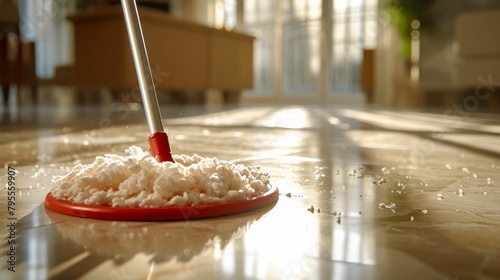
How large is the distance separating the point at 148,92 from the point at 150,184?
18 centimetres

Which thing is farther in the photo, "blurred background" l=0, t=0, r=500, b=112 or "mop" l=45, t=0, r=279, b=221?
"blurred background" l=0, t=0, r=500, b=112

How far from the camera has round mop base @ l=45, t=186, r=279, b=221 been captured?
66 centimetres

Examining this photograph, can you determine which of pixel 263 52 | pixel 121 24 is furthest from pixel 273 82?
pixel 121 24

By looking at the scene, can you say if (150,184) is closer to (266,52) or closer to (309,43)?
(309,43)

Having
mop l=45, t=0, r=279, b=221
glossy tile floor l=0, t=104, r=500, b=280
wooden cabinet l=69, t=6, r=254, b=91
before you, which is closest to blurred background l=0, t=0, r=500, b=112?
wooden cabinet l=69, t=6, r=254, b=91

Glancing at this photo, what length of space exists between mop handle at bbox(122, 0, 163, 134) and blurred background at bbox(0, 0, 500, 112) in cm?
408

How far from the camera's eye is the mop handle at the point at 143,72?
0.83 m

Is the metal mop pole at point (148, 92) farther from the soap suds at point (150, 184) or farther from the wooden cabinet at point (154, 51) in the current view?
the wooden cabinet at point (154, 51)

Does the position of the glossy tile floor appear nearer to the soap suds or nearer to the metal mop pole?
the soap suds

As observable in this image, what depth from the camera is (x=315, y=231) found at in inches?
24.6

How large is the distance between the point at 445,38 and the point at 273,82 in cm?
275

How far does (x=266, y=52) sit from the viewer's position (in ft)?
26.9

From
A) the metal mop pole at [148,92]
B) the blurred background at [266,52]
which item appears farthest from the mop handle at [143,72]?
the blurred background at [266,52]

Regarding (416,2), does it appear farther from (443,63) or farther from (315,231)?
(315,231)
